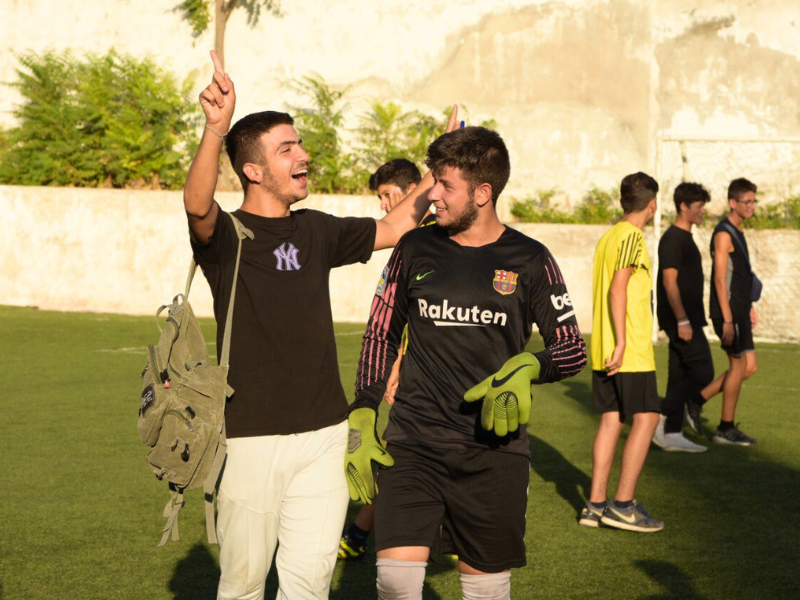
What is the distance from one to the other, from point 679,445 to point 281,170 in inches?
244

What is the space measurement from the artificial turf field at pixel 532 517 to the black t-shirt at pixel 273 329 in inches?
70.1

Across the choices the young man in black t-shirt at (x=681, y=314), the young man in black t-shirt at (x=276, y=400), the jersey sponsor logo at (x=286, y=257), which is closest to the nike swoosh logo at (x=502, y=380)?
the young man in black t-shirt at (x=276, y=400)

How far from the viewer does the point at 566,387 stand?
13.1 metres

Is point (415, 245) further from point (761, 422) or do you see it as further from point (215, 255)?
point (761, 422)

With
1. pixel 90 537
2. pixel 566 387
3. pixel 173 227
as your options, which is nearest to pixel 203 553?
pixel 90 537

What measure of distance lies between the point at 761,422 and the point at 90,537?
699 cm

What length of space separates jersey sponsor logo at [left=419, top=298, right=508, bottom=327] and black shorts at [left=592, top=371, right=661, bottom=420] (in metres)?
3.24

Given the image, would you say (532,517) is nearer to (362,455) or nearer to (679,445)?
(679,445)

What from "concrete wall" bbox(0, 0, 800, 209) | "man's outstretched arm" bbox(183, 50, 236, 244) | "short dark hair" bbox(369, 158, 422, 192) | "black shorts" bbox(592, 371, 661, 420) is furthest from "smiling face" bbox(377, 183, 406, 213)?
"concrete wall" bbox(0, 0, 800, 209)

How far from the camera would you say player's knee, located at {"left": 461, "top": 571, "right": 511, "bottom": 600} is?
4.04 meters

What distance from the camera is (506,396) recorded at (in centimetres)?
378

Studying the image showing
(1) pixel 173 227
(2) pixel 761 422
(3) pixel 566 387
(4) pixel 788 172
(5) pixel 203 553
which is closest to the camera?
(5) pixel 203 553

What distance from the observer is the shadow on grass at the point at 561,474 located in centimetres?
775

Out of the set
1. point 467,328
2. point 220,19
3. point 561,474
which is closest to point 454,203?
point 467,328
